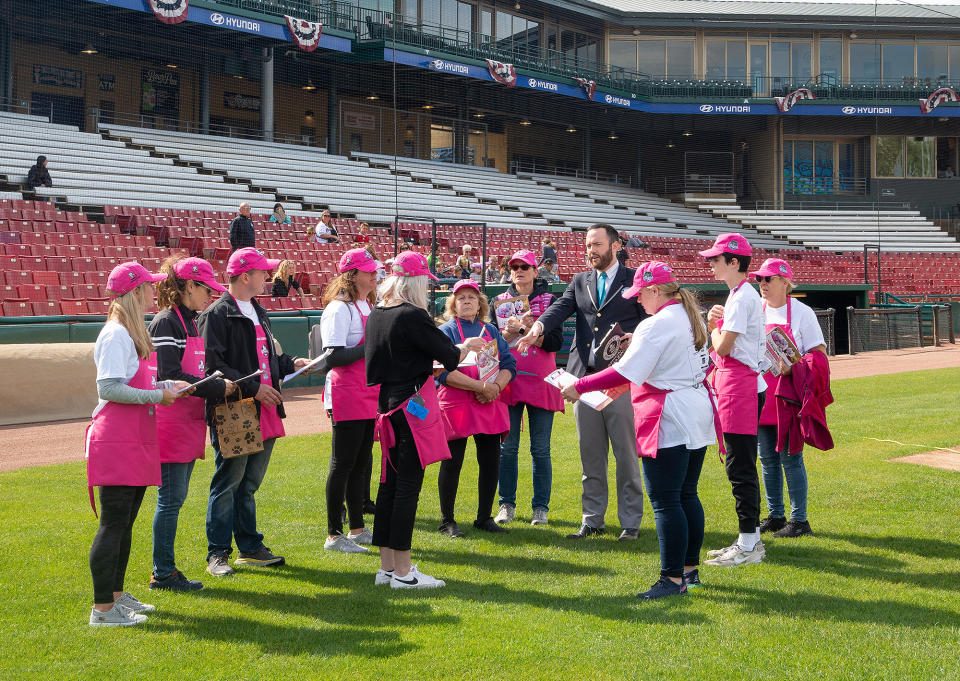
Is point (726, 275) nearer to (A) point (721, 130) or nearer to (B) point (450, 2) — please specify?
(B) point (450, 2)

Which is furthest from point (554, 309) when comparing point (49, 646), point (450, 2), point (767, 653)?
point (450, 2)

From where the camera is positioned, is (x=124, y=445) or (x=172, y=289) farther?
(x=172, y=289)

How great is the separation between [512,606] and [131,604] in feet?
6.71

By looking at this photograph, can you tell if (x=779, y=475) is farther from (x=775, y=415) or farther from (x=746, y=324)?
(x=746, y=324)

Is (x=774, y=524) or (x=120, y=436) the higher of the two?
(x=120, y=436)

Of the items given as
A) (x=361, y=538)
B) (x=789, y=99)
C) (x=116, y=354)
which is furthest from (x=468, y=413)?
(x=789, y=99)

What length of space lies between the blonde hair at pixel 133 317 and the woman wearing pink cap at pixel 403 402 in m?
1.25

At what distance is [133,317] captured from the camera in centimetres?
463

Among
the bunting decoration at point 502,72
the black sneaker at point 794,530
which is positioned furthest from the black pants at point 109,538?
the bunting decoration at point 502,72

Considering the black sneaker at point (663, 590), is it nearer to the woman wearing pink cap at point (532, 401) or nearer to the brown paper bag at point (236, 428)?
the woman wearing pink cap at point (532, 401)

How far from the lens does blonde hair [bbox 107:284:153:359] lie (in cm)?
461

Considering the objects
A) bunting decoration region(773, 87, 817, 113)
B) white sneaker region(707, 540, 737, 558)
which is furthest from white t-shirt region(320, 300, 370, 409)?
bunting decoration region(773, 87, 817, 113)

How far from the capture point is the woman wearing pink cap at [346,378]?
5.90 m

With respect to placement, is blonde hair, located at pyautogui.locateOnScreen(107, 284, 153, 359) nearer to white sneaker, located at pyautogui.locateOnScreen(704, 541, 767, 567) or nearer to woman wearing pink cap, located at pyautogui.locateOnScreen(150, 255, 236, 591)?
woman wearing pink cap, located at pyautogui.locateOnScreen(150, 255, 236, 591)
